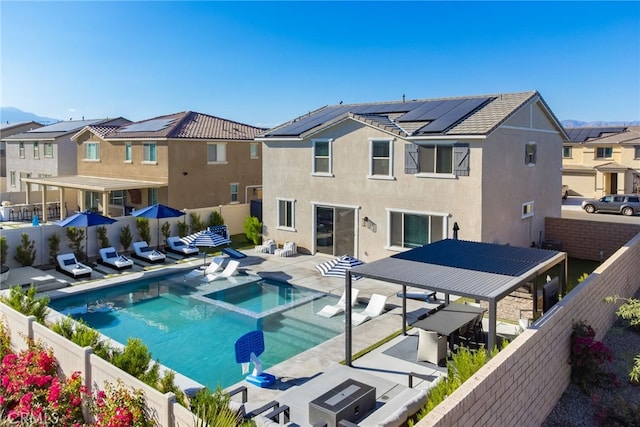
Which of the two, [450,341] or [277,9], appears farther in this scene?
[277,9]

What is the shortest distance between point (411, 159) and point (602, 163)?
1416 inches

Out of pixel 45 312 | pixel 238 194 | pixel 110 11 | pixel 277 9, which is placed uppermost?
pixel 277 9

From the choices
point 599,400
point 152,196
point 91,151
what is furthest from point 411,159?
point 91,151

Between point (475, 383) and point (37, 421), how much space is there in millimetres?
8276

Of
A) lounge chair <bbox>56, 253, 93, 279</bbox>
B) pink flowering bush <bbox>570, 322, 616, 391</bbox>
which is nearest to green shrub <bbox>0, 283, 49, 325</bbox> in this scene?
lounge chair <bbox>56, 253, 93, 279</bbox>

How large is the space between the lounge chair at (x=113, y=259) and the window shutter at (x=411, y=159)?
42.5 ft

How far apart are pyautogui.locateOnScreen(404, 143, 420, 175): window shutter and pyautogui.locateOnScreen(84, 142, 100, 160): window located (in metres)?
25.6

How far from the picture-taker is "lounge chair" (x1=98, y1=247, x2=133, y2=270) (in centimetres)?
2267

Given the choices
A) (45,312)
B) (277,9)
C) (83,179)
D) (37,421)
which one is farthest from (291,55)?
(37,421)

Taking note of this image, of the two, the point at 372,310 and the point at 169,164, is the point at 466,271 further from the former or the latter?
the point at 169,164

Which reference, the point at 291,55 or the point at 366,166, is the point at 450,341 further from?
the point at 291,55

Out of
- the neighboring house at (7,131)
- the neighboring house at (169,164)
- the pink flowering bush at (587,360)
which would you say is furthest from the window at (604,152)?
the neighboring house at (7,131)

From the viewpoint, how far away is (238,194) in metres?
35.8

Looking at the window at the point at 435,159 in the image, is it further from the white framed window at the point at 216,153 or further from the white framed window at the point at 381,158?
the white framed window at the point at 216,153
